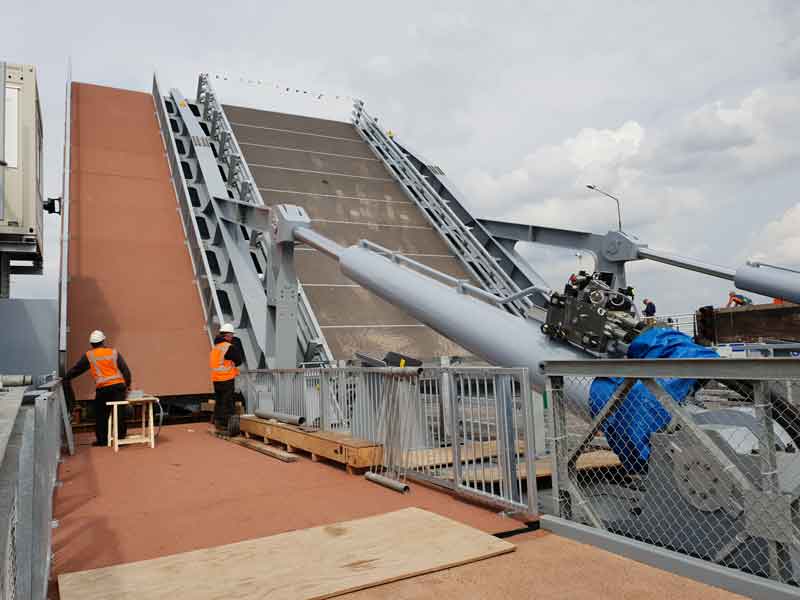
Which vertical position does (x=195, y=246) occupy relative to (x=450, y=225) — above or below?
below

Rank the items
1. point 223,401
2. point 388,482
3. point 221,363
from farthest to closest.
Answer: point 223,401 → point 221,363 → point 388,482

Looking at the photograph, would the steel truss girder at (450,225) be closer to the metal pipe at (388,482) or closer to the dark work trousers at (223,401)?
the dark work trousers at (223,401)

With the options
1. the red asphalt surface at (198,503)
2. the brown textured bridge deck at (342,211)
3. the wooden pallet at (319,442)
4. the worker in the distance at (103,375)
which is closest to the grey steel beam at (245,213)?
the brown textured bridge deck at (342,211)

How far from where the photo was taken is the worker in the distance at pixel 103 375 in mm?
9070

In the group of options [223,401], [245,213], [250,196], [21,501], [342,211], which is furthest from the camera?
[342,211]

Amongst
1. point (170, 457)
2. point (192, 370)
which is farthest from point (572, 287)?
point (192, 370)

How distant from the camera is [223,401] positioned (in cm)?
984

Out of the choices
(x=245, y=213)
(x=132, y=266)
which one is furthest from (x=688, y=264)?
(x=132, y=266)

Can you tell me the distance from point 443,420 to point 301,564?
258 centimetres

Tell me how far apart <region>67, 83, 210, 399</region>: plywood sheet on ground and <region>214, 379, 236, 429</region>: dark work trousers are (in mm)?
1701

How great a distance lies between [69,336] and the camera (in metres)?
11.4

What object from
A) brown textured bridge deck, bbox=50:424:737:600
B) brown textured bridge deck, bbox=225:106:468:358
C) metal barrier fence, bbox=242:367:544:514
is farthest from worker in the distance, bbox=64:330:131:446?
brown textured bridge deck, bbox=225:106:468:358

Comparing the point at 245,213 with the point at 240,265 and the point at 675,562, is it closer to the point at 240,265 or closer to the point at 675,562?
the point at 240,265

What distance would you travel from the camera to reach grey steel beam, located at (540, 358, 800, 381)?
326 cm
